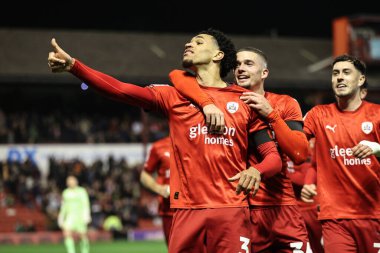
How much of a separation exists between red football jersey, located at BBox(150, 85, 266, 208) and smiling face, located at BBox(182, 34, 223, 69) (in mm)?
212

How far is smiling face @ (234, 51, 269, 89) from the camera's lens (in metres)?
6.36

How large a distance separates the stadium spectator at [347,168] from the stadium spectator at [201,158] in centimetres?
158

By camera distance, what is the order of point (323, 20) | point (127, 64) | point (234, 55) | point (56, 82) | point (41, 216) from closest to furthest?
1. point (234, 55)
2. point (41, 216)
3. point (56, 82)
4. point (127, 64)
5. point (323, 20)

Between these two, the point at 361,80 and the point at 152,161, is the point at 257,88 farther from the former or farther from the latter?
the point at 152,161

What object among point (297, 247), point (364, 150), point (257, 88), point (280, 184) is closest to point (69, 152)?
point (257, 88)

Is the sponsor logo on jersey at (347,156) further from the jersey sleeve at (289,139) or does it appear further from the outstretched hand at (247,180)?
the outstretched hand at (247,180)

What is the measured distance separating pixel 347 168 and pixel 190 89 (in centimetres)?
212

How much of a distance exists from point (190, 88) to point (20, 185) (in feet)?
73.3

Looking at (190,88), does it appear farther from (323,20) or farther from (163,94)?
(323,20)

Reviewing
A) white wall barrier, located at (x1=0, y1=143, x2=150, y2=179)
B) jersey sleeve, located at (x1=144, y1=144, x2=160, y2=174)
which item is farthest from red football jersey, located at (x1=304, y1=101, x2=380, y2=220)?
white wall barrier, located at (x1=0, y1=143, x2=150, y2=179)

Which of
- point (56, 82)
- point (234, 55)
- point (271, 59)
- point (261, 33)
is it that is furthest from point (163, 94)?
point (261, 33)

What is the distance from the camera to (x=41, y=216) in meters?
26.3

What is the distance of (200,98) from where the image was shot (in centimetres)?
529

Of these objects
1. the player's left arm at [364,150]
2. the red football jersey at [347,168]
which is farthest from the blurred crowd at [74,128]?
the player's left arm at [364,150]
